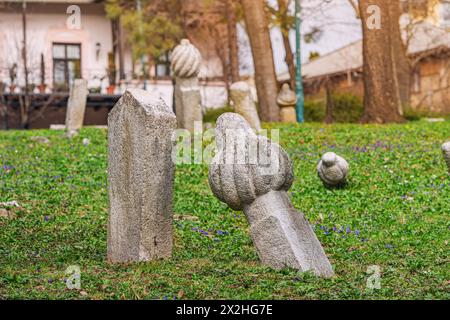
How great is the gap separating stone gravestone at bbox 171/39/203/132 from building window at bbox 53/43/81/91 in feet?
70.8

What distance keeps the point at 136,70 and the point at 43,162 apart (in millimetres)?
27294

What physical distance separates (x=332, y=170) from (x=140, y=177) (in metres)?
6.47

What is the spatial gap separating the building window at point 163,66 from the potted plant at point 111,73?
99.2 inches

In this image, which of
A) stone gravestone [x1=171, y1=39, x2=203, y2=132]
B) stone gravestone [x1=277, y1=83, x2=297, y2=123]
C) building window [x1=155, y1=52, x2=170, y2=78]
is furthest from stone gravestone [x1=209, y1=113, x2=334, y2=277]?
building window [x1=155, y1=52, x2=170, y2=78]

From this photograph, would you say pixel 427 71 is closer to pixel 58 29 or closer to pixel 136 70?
pixel 136 70

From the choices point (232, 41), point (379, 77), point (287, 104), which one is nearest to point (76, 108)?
point (287, 104)

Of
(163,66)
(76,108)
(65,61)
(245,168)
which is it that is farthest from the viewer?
(163,66)

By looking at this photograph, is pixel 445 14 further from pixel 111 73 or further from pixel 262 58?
pixel 262 58

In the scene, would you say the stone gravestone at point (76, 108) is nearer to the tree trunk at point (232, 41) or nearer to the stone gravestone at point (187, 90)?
the stone gravestone at point (187, 90)

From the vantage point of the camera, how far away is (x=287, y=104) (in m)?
30.0

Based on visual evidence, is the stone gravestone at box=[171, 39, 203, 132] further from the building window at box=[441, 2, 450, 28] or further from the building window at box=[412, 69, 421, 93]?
the building window at box=[412, 69, 421, 93]

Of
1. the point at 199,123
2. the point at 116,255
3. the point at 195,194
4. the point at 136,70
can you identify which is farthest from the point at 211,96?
the point at 116,255

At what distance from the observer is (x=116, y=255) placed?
10.4 m
